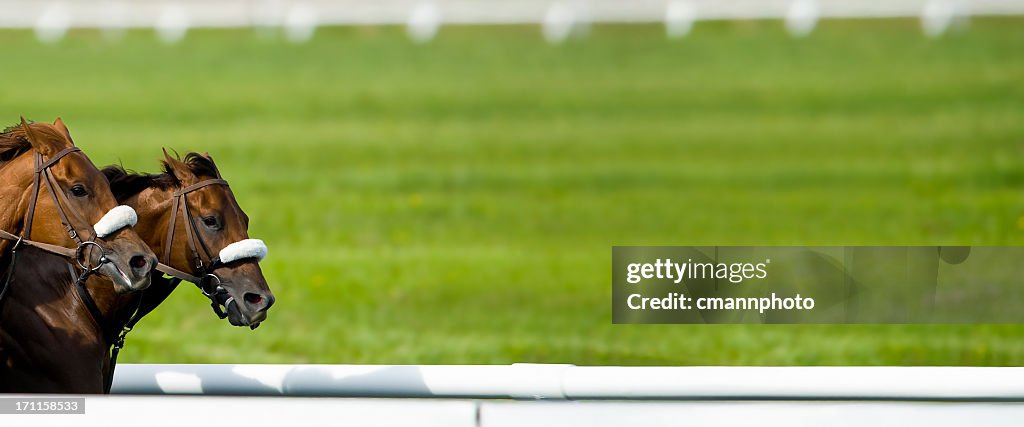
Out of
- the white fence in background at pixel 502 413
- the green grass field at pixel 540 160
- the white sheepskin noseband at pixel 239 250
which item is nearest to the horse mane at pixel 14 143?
the white sheepskin noseband at pixel 239 250

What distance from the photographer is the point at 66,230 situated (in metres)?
3.22

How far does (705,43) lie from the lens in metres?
16.4

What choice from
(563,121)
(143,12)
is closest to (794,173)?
(563,121)

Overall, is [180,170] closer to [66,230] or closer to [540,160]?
[66,230]

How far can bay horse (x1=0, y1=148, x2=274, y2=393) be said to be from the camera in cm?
328

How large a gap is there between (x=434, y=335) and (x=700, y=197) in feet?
15.5

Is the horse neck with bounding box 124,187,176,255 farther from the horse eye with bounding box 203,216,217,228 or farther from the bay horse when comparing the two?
the horse eye with bounding box 203,216,217,228

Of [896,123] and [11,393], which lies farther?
[896,123]

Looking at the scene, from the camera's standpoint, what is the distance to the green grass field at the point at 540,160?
823cm

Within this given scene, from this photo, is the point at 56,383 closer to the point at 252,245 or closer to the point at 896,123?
the point at 252,245

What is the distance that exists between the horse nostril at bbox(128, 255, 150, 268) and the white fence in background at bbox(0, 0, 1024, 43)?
1365cm

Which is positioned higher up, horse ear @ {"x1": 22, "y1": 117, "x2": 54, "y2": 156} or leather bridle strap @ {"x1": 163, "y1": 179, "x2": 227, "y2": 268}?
horse ear @ {"x1": 22, "y1": 117, "x2": 54, "y2": 156}

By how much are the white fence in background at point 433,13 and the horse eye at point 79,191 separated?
44.5ft

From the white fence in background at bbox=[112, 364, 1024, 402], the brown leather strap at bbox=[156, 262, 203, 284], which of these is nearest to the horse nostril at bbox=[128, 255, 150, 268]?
the brown leather strap at bbox=[156, 262, 203, 284]
